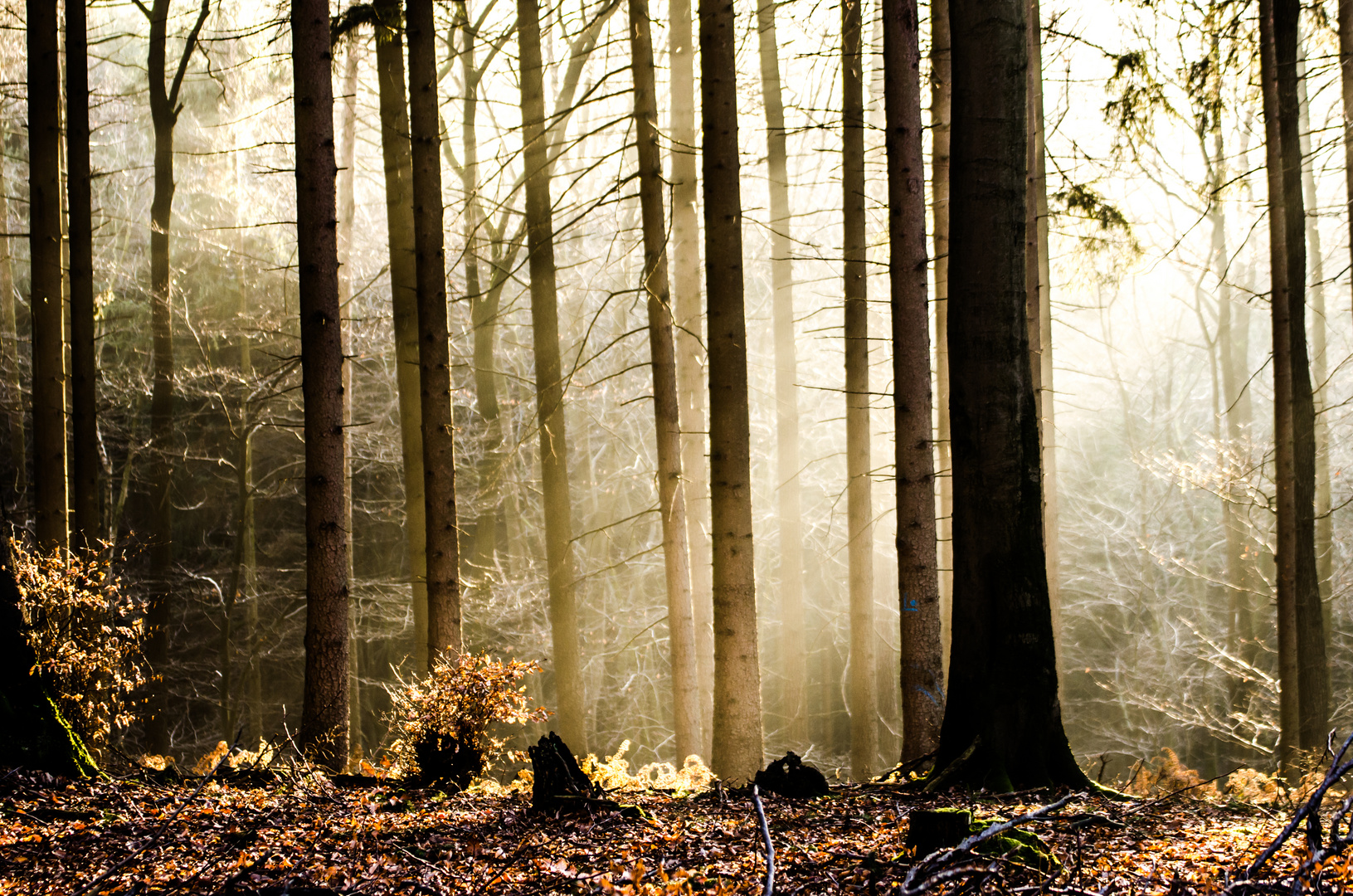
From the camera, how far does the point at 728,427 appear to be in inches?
299

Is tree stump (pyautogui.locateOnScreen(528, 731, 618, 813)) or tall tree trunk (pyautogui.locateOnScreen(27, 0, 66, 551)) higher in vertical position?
tall tree trunk (pyautogui.locateOnScreen(27, 0, 66, 551))

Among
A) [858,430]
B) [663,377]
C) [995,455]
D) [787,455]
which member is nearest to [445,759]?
[995,455]

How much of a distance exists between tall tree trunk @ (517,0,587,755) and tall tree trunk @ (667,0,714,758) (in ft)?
4.85

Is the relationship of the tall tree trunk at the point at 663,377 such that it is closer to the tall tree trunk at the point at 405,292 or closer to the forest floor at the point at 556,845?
the tall tree trunk at the point at 405,292

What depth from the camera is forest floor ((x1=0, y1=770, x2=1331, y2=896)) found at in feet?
9.59

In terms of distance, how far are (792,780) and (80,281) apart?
9.47 meters

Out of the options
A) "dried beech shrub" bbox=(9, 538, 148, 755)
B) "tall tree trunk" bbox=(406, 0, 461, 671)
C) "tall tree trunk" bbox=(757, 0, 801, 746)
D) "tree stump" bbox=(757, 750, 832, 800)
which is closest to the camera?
"tree stump" bbox=(757, 750, 832, 800)

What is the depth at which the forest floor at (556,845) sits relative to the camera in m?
2.92

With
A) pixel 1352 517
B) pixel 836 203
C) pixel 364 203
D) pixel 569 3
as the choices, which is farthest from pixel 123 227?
pixel 1352 517

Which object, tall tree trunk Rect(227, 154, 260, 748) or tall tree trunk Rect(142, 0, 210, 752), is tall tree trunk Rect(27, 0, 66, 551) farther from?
tall tree trunk Rect(227, 154, 260, 748)

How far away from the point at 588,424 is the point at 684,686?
880cm

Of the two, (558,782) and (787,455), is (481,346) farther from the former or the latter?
(558,782)

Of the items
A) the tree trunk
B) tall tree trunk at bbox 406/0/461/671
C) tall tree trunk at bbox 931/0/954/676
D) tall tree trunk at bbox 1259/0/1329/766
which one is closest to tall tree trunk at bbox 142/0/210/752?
tall tree trunk at bbox 406/0/461/671

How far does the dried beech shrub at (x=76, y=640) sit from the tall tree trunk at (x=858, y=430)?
7.32 m
